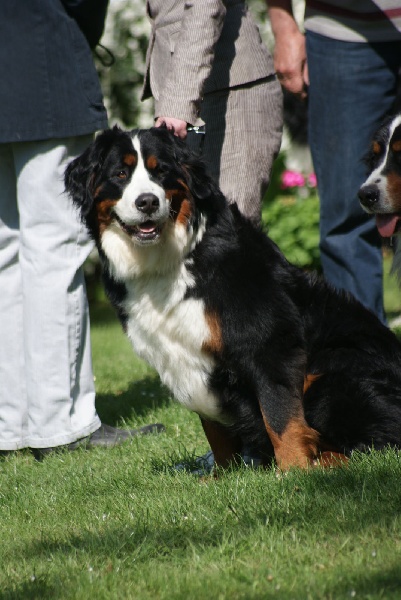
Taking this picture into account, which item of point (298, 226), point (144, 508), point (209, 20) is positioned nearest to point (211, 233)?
point (209, 20)

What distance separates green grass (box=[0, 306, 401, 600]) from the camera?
2592 millimetres

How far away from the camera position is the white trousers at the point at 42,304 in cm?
470

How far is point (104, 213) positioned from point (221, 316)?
682mm

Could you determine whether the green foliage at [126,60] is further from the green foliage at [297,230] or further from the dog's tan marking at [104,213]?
the dog's tan marking at [104,213]

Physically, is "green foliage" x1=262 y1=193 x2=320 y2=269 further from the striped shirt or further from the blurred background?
the striped shirt

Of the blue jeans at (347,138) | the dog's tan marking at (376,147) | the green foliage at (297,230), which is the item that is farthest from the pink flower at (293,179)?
the dog's tan marking at (376,147)

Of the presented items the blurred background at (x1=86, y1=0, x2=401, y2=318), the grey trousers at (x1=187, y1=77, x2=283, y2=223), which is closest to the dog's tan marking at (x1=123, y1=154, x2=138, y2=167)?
the grey trousers at (x1=187, y1=77, x2=283, y2=223)

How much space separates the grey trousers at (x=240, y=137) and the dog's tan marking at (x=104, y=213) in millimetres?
723

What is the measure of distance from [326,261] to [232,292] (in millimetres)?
1818

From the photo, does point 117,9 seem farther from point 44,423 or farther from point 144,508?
point 144,508

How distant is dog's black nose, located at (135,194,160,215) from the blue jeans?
1799mm

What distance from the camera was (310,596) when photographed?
7.84ft

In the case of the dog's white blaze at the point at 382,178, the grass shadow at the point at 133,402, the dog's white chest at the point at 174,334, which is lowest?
the grass shadow at the point at 133,402

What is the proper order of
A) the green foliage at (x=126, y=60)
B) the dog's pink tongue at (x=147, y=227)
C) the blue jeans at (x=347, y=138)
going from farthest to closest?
the green foliage at (x=126, y=60) < the blue jeans at (x=347, y=138) < the dog's pink tongue at (x=147, y=227)
